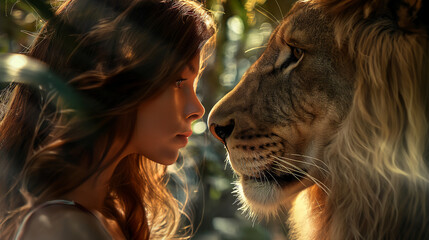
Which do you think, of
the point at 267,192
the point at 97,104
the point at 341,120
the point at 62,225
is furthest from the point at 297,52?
the point at 62,225

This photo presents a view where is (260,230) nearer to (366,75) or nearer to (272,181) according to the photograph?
(272,181)

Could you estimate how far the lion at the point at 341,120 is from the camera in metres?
0.89

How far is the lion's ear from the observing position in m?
0.84

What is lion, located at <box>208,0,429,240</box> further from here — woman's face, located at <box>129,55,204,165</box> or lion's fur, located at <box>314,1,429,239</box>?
woman's face, located at <box>129,55,204,165</box>

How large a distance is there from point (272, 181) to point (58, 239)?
494 mm

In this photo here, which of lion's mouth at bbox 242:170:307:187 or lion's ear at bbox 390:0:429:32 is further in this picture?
lion's mouth at bbox 242:170:307:187

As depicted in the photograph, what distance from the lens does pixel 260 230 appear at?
207 centimetres

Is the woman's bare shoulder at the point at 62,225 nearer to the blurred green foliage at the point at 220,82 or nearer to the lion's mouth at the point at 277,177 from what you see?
the lion's mouth at the point at 277,177

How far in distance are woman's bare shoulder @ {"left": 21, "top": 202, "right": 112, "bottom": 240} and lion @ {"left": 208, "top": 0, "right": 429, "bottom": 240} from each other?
14.7 inches

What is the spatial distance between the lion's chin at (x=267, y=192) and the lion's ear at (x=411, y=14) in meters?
0.37

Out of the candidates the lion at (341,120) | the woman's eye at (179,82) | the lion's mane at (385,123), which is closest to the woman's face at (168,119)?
the woman's eye at (179,82)

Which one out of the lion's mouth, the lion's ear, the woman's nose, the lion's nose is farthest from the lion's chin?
the lion's ear

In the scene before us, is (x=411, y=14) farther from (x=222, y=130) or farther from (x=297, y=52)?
(x=222, y=130)

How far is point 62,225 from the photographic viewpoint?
0.77m
